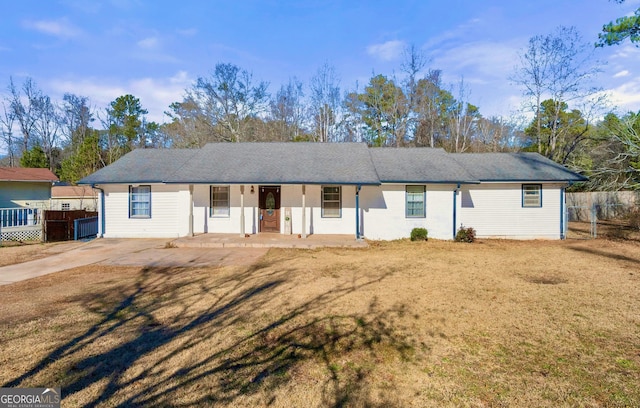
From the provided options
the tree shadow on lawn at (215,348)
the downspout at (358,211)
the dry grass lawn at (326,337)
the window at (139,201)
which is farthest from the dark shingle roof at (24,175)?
the downspout at (358,211)

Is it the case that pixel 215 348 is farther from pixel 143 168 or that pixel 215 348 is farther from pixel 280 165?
pixel 143 168

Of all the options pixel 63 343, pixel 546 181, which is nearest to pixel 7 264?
pixel 63 343

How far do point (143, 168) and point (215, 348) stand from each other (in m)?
12.6

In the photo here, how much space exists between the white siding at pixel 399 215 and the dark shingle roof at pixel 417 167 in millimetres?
441

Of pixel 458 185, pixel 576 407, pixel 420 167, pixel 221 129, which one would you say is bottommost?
pixel 576 407

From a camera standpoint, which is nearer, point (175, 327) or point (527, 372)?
point (527, 372)

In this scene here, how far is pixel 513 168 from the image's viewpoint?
582 inches

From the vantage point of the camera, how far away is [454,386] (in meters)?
3.36

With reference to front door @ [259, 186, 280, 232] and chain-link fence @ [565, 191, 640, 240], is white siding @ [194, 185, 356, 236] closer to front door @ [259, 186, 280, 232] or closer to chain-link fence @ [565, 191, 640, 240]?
front door @ [259, 186, 280, 232]

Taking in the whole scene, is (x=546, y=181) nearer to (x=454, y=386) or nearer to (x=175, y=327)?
(x=454, y=386)

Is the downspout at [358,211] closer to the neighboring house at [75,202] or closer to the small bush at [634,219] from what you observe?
the small bush at [634,219]

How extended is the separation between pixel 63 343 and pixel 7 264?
7.40 meters

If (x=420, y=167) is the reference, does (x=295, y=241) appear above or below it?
below

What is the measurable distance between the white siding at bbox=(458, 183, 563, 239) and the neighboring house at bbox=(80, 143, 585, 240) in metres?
0.04
